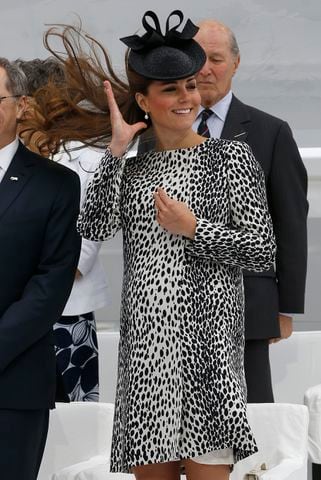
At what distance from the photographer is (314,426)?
4.59 metres

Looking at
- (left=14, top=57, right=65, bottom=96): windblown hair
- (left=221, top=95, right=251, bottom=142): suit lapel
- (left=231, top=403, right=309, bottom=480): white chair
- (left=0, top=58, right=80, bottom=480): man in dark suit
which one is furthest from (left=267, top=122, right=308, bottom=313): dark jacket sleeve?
(left=0, top=58, right=80, bottom=480): man in dark suit

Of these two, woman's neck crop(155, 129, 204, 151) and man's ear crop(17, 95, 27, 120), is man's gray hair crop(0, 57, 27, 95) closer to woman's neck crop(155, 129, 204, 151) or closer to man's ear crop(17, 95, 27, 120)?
man's ear crop(17, 95, 27, 120)

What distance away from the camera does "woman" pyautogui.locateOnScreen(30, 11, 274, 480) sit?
11.8 ft

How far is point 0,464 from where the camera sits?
3.79 metres

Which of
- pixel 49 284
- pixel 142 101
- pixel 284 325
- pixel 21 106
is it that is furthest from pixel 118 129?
pixel 284 325

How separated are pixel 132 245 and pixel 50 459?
3.34 feet

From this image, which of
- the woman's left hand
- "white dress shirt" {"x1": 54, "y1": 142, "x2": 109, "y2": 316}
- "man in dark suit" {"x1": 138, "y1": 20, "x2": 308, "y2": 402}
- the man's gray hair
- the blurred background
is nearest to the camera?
the woman's left hand

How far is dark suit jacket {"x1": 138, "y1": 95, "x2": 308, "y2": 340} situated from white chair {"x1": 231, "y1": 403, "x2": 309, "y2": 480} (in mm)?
458

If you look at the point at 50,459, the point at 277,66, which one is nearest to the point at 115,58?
the point at 277,66

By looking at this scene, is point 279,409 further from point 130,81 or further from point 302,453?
point 130,81

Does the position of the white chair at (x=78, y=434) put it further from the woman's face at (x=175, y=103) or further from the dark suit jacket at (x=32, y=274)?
the woman's face at (x=175, y=103)

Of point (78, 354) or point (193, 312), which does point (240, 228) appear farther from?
point (78, 354)

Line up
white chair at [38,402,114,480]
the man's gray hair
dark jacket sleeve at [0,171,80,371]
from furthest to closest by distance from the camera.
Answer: white chair at [38,402,114,480] → the man's gray hair → dark jacket sleeve at [0,171,80,371]

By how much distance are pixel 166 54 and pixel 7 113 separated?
1.59ft
